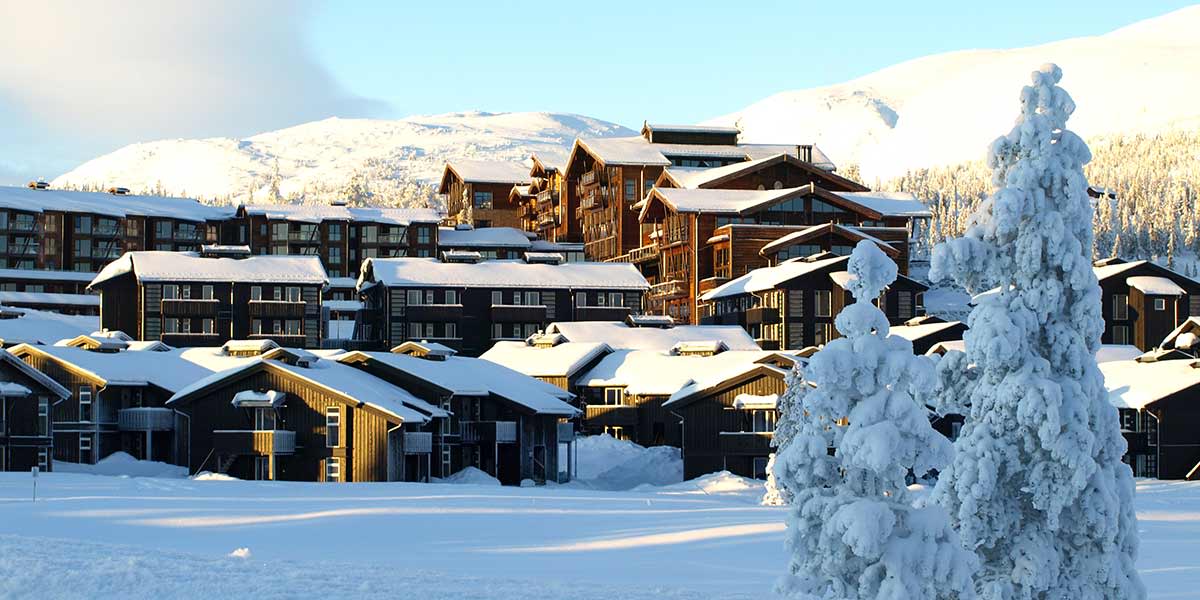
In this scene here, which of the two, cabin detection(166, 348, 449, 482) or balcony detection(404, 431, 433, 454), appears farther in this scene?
balcony detection(404, 431, 433, 454)

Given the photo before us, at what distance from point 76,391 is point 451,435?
16703mm

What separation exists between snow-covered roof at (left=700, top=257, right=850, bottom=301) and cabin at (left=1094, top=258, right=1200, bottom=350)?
57.8 feet

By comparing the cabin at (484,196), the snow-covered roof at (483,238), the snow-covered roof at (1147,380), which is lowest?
the snow-covered roof at (1147,380)

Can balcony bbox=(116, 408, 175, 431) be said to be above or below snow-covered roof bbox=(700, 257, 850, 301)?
below

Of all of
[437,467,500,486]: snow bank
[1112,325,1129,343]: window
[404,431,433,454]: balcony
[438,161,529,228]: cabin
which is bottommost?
[437,467,500,486]: snow bank

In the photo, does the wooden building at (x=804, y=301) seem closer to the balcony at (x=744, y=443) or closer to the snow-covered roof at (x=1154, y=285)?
the snow-covered roof at (x=1154, y=285)

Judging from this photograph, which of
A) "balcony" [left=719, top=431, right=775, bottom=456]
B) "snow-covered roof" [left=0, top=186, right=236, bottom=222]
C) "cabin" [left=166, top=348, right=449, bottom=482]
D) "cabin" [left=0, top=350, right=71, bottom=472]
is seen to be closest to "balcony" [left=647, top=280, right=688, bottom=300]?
"balcony" [left=719, top=431, right=775, bottom=456]

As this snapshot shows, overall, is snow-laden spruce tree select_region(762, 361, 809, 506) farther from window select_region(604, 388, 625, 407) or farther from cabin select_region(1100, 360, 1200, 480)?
cabin select_region(1100, 360, 1200, 480)

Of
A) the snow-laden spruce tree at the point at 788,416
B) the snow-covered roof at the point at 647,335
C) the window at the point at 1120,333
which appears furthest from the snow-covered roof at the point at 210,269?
the window at the point at 1120,333

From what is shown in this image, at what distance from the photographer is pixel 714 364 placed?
8631 centimetres

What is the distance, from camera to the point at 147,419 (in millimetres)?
73188

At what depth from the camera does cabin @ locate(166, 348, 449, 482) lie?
2630 inches

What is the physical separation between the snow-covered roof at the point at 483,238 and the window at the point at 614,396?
170ft

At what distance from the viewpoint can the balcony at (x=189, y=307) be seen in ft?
328
